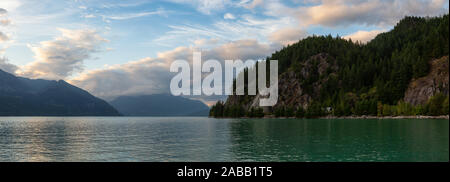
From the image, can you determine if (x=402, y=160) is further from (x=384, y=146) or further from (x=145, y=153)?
(x=145, y=153)

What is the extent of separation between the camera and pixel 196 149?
209 feet

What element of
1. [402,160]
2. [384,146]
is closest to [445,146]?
[384,146]

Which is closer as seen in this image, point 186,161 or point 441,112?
point 186,161
